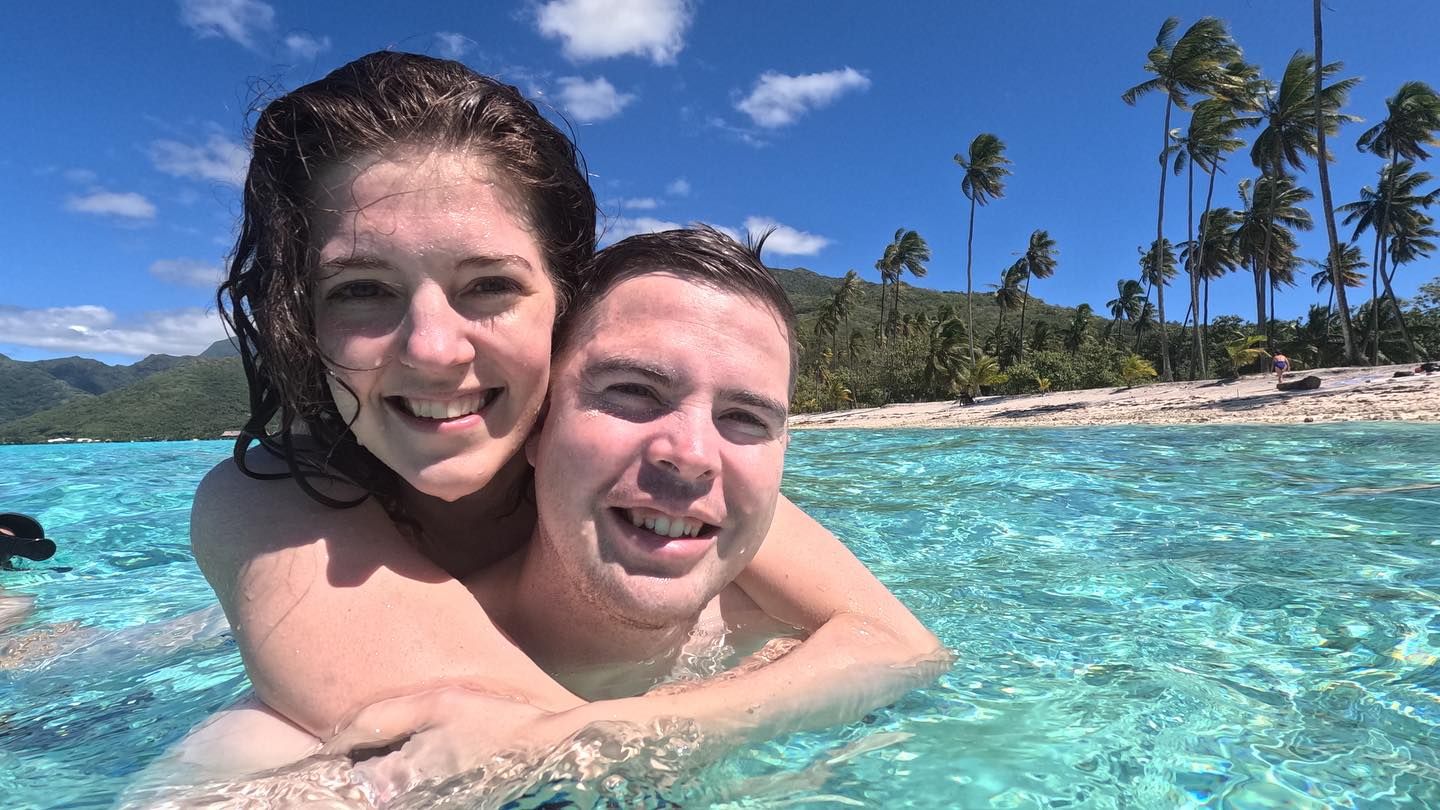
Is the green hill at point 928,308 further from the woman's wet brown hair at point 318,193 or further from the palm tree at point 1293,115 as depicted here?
the woman's wet brown hair at point 318,193

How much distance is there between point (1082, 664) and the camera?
256 cm

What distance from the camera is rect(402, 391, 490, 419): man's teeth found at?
1746mm

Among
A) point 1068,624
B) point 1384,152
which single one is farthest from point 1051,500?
point 1384,152

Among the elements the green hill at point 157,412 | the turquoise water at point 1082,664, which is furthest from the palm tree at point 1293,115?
the green hill at point 157,412

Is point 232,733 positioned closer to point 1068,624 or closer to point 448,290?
point 448,290

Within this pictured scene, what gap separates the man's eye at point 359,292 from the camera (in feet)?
5.78

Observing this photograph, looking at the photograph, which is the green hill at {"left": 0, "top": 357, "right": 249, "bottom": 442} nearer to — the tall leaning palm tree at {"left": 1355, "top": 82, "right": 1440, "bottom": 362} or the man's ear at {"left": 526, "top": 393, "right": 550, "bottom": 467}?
the man's ear at {"left": 526, "top": 393, "right": 550, "bottom": 467}

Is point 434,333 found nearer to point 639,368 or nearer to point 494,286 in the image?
point 494,286

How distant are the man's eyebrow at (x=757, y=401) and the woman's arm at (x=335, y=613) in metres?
0.82

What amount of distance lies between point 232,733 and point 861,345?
5411cm

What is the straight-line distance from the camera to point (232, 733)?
169cm

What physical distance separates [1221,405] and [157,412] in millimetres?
80669

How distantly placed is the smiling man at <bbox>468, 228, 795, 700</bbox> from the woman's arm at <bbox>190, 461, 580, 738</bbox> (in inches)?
11.0

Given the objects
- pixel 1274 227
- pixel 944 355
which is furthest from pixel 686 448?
pixel 1274 227
